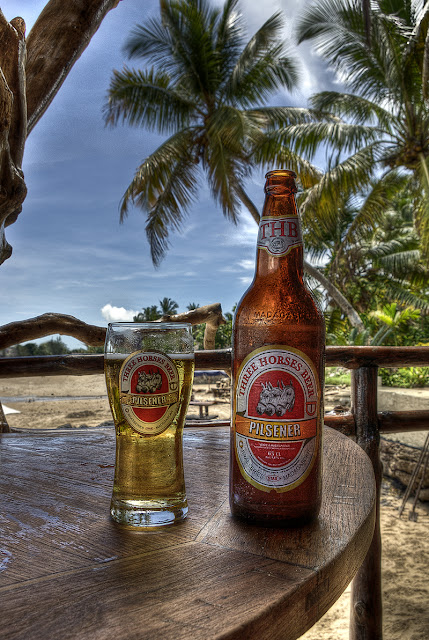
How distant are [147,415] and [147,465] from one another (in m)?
0.07

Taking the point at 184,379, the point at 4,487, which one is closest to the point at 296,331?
the point at 184,379

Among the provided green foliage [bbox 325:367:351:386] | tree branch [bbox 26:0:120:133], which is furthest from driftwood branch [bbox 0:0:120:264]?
green foliage [bbox 325:367:351:386]

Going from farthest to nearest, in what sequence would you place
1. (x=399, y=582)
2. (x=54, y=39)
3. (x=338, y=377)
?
(x=338, y=377)
(x=399, y=582)
(x=54, y=39)

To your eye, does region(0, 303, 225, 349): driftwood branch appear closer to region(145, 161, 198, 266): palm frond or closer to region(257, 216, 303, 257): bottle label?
region(257, 216, 303, 257): bottle label

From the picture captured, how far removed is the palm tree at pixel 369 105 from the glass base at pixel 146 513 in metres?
8.41

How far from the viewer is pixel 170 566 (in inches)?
18.8

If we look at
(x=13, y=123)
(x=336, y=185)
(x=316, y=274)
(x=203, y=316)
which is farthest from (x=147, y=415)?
(x=316, y=274)

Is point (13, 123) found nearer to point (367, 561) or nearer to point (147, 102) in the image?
point (367, 561)

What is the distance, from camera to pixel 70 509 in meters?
0.64

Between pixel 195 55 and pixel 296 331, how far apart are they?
11764 mm

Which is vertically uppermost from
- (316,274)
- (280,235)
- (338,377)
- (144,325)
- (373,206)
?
(373,206)

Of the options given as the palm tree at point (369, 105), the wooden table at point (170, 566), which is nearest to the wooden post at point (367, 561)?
the wooden table at point (170, 566)

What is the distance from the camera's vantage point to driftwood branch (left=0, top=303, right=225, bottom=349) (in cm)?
190

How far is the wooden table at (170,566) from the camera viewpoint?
0.39 metres
